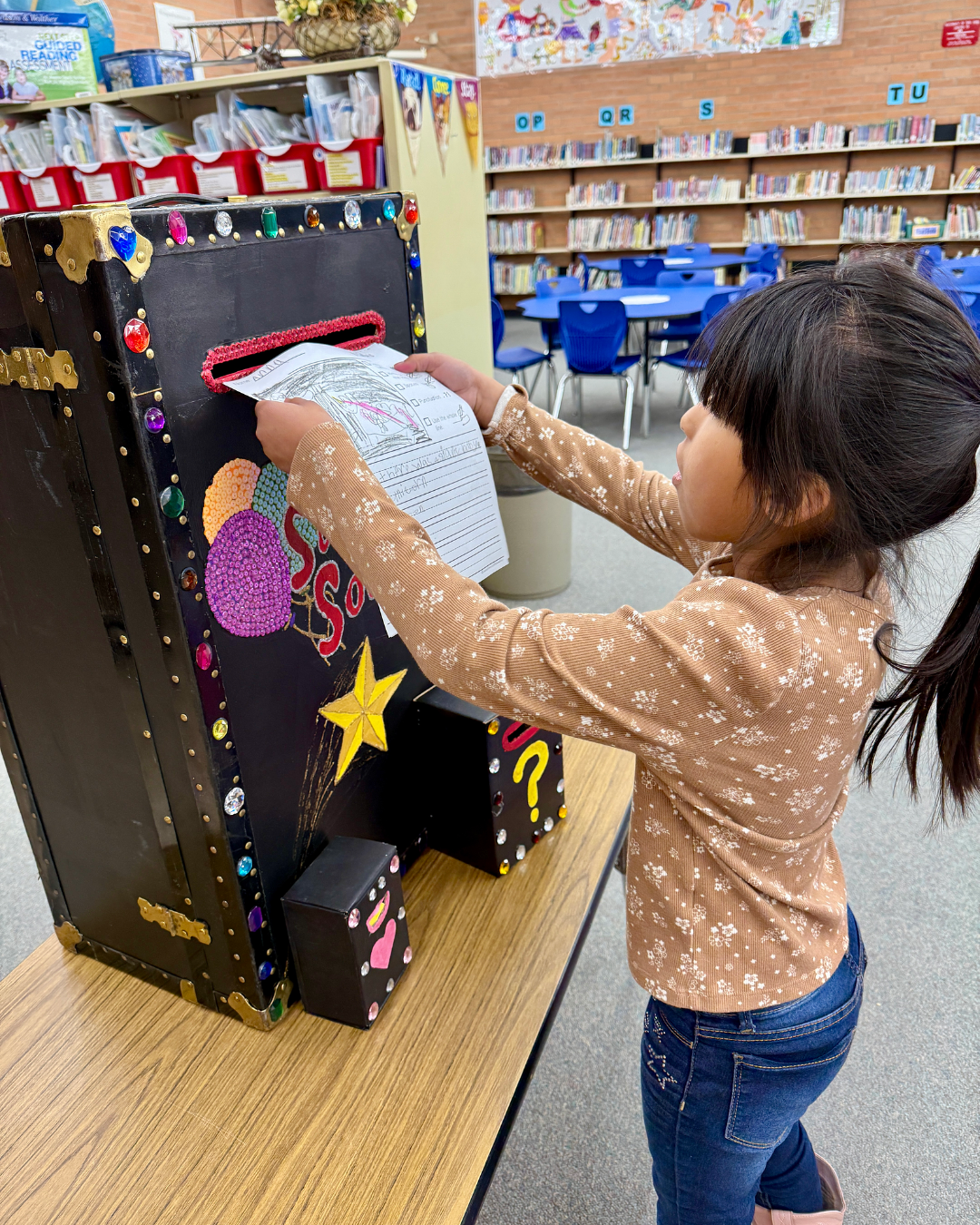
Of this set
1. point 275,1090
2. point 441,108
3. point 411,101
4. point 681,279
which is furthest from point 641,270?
point 275,1090

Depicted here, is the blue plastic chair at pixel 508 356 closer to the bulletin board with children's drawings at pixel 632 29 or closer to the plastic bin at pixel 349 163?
the plastic bin at pixel 349 163

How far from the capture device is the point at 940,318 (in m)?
0.70

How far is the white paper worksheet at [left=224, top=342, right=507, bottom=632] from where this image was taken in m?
0.82

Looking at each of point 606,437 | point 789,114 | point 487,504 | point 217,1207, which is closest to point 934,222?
point 789,114

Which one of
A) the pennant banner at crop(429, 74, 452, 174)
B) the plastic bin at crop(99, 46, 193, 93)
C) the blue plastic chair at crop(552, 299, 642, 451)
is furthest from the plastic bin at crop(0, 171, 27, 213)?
the blue plastic chair at crop(552, 299, 642, 451)

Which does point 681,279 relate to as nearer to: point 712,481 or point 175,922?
point 712,481

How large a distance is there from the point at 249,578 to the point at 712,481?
0.47 m

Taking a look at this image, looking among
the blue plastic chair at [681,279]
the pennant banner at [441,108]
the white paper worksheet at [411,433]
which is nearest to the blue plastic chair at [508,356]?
the blue plastic chair at [681,279]

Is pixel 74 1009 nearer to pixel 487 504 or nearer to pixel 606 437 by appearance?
pixel 487 504

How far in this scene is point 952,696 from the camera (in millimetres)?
843

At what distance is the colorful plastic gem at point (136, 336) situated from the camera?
0.70 metres

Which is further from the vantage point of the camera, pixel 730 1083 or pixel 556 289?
pixel 556 289

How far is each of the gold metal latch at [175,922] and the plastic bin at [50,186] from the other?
3.18 m

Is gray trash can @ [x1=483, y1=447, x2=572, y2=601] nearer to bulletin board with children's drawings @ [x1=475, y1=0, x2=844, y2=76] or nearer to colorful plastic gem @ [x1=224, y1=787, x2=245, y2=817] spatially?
colorful plastic gem @ [x1=224, y1=787, x2=245, y2=817]
